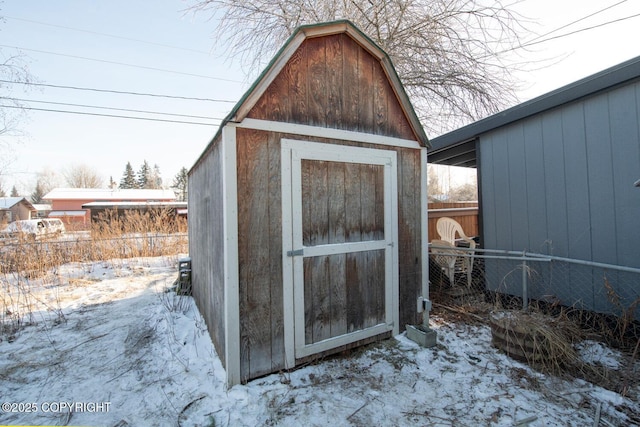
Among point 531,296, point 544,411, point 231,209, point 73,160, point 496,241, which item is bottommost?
point 544,411

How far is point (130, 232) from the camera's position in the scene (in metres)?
8.91

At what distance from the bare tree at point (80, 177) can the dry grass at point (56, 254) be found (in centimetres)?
3402

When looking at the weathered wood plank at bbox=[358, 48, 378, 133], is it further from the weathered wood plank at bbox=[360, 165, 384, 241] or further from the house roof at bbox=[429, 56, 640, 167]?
the house roof at bbox=[429, 56, 640, 167]

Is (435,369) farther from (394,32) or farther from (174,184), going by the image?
(174,184)

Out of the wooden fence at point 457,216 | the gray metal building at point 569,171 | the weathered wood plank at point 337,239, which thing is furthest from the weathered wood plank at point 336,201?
the wooden fence at point 457,216

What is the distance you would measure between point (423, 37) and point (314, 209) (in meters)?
5.55

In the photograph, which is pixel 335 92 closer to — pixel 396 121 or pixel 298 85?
pixel 298 85

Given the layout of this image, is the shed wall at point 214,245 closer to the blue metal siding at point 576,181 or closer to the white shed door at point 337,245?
the white shed door at point 337,245

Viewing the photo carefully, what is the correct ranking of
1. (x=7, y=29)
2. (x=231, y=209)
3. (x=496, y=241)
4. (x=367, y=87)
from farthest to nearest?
(x=7, y=29) < (x=496, y=241) < (x=367, y=87) < (x=231, y=209)

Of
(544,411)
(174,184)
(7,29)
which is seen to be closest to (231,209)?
(544,411)

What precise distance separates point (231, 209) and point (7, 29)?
26.3ft

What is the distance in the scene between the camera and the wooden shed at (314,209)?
2.23 m

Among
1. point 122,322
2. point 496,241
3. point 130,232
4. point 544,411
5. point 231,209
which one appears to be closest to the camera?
point 544,411

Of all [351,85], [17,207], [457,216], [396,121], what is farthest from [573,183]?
[17,207]
